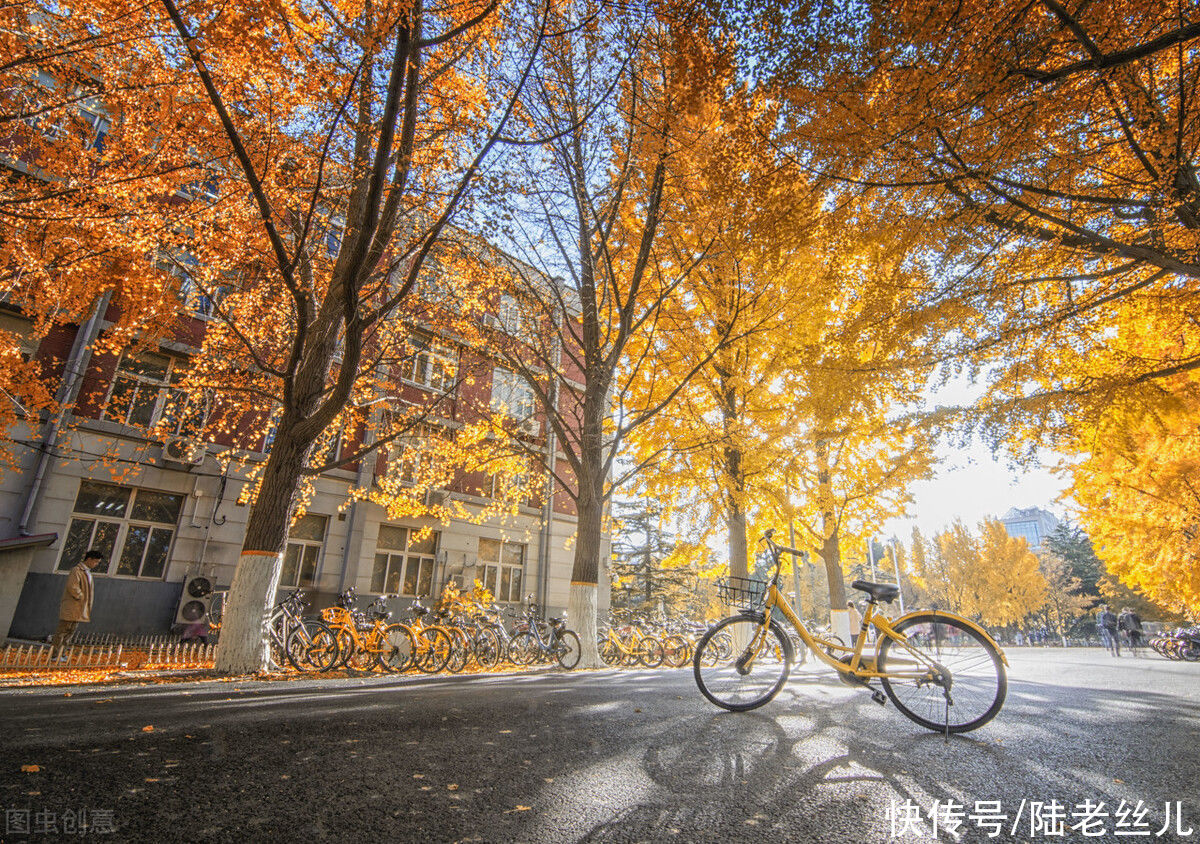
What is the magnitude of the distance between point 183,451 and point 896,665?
1704cm

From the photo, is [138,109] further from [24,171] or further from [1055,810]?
[1055,810]

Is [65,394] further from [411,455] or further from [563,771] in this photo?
[563,771]

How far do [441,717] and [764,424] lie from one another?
9611 millimetres

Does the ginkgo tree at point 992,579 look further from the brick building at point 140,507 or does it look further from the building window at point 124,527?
the building window at point 124,527

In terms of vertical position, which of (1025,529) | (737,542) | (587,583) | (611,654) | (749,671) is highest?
(1025,529)

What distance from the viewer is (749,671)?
174 inches

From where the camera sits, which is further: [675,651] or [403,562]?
[403,562]

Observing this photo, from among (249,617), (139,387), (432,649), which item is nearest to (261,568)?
(249,617)

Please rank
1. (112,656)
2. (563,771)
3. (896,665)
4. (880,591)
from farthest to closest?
(112,656), (880,591), (896,665), (563,771)

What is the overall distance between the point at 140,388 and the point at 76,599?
271 inches

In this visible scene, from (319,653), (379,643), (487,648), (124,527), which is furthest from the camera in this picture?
(124,527)

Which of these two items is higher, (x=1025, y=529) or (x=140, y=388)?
(x=1025, y=529)

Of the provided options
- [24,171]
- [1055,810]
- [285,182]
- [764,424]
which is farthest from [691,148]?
[24,171]

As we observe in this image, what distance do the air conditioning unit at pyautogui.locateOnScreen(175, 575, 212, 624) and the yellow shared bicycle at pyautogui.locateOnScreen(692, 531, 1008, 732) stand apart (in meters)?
14.7
